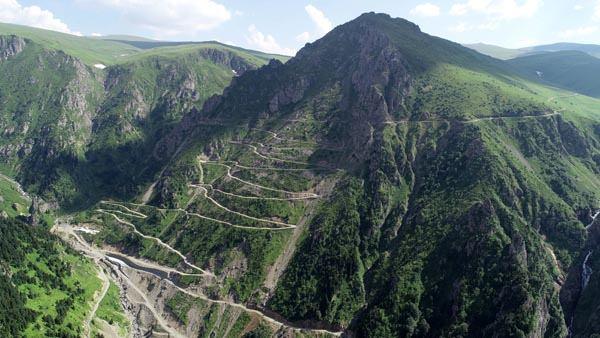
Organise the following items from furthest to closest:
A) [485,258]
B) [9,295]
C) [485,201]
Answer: [485,201], [485,258], [9,295]

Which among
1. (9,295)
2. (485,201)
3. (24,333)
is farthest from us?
(485,201)

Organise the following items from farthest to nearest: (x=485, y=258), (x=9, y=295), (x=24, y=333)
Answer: (x=485, y=258), (x=9, y=295), (x=24, y=333)

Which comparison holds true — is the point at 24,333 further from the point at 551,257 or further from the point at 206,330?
the point at 551,257

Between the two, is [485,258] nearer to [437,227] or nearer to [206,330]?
[437,227]

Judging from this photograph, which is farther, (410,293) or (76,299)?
(76,299)

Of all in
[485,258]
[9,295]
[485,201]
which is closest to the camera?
[9,295]

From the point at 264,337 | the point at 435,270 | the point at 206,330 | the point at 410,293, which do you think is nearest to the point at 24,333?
the point at 206,330

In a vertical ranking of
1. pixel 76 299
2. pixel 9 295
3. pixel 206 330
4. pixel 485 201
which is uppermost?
pixel 485 201

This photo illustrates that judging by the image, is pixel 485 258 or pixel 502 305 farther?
pixel 485 258

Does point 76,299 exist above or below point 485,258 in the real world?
below

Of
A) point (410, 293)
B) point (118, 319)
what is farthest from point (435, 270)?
point (118, 319)
